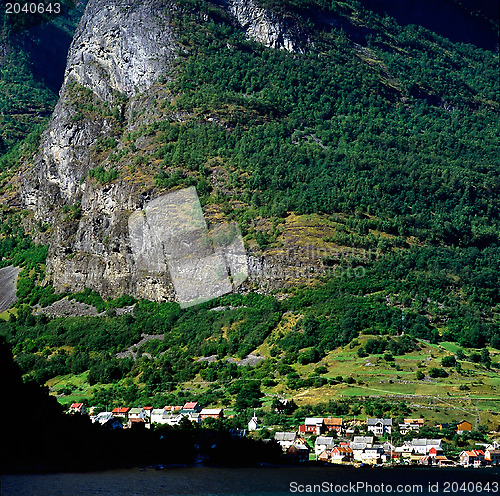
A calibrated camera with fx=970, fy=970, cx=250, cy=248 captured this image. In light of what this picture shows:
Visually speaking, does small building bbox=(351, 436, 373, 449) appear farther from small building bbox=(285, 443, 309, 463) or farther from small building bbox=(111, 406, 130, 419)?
small building bbox=(111, 406, 130, 419)

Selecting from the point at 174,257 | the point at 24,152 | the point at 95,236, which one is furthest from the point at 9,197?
the point at 174,257

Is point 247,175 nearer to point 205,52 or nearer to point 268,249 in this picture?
point 268,249

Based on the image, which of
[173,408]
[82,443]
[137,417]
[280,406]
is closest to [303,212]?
[173,408]

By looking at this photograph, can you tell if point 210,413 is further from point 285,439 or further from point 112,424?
point 285,439

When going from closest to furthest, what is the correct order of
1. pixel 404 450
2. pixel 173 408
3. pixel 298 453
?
pixel 298 453 → pixel 404 450 → pixel 173 408

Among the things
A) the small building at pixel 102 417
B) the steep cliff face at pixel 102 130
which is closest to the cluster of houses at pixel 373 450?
the small building at pixel 102 417

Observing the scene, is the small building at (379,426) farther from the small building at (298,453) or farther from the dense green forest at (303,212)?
the dense green forest at (303,212)
